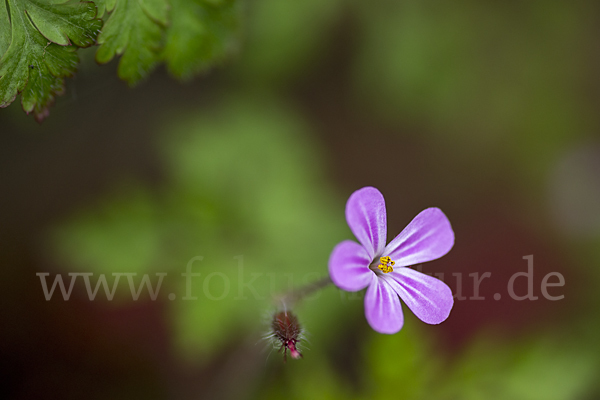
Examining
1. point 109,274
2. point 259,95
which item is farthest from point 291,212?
point 109,274

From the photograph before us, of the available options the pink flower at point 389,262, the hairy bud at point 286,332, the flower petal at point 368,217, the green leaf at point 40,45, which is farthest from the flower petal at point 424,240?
the green leaf at point 40,45

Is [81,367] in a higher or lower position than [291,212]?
lower

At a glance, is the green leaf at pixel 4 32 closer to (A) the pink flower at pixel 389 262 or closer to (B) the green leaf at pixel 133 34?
(B) the green leaf at pixel 133 34

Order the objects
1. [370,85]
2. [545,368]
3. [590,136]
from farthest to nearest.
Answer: [590,136] < [370,85] < [545,368]

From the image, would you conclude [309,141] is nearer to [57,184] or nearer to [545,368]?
[57,184]

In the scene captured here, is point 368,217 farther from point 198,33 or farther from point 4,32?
point 4,32

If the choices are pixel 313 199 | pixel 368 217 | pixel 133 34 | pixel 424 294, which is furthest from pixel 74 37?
pixel 313 199

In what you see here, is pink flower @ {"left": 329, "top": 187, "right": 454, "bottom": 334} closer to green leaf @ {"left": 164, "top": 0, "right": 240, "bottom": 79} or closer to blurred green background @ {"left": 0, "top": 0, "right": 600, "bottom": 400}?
blurred green background @ {"left": 0, "top": 0, "right": 600, "bottom": 400}

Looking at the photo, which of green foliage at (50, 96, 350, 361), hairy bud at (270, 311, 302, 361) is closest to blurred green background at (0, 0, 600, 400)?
green foliage at (50, 96, 350, 361)
